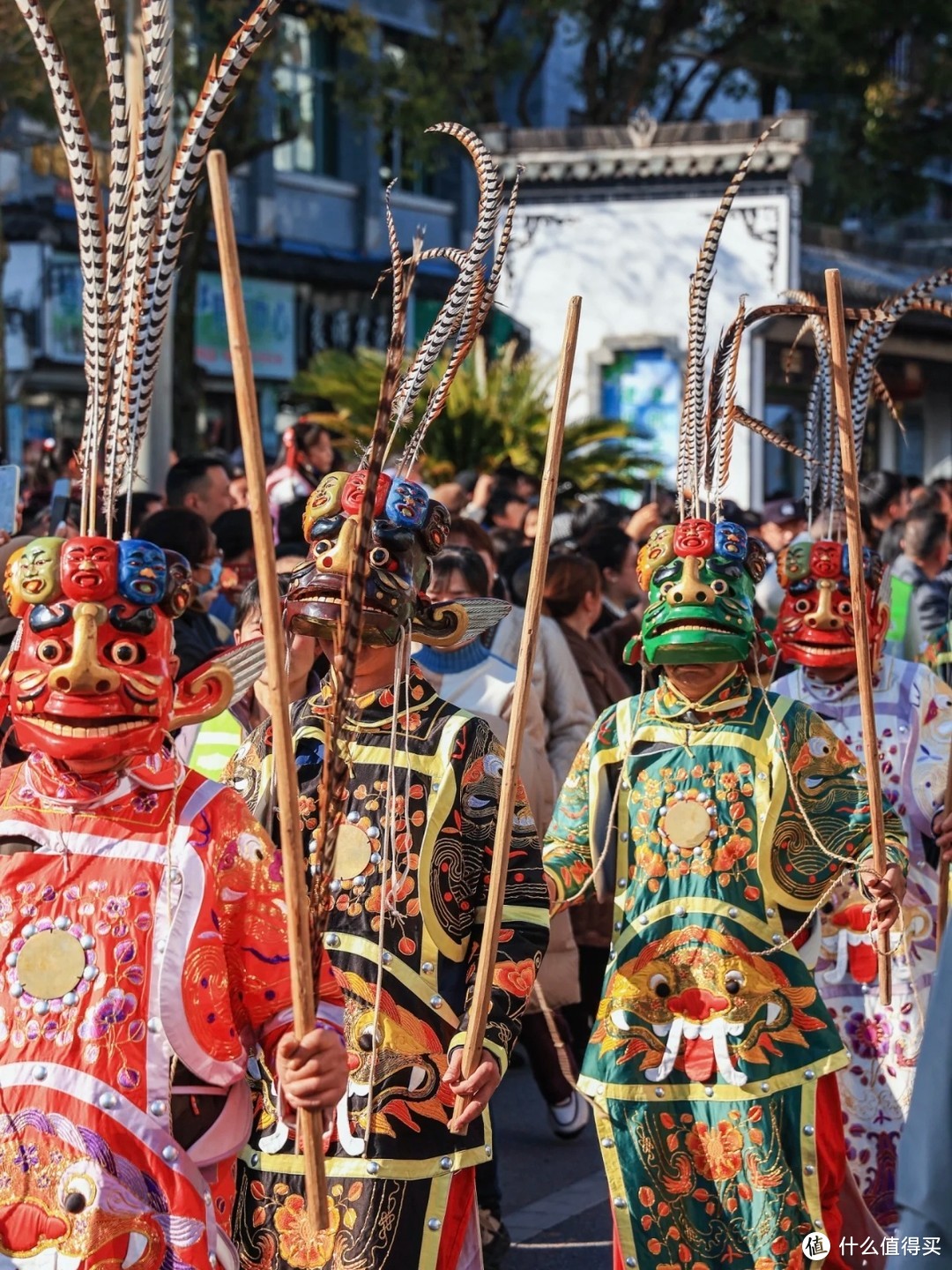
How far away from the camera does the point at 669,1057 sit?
15.1ft

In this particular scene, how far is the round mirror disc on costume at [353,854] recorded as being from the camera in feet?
12.6

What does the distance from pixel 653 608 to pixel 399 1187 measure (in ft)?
5.18

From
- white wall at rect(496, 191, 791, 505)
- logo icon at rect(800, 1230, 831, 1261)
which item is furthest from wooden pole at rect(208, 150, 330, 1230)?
Answer: white wall at rect(496, 191, 791, 505)

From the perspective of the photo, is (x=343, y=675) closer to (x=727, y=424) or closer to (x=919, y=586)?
(x=727, y=424)

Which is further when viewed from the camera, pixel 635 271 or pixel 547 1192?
pixel 635 271

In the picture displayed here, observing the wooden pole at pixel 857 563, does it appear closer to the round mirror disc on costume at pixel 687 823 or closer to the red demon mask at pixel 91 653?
the round mirror disc on costume at pixel 687 823

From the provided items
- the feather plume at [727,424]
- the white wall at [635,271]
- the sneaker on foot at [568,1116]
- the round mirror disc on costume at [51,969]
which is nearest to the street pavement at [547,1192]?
the sneaker on foot at [568,1116]

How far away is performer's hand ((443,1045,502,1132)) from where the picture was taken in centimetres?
360

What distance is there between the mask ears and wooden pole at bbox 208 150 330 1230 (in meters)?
0.59

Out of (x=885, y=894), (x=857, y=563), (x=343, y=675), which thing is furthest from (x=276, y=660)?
(x=885, y=894)

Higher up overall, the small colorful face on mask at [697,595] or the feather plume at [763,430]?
the feather plume at [763,430]

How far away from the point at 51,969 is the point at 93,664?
460mm

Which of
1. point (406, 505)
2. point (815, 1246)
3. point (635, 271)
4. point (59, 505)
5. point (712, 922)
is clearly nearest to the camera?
point (406, 505)

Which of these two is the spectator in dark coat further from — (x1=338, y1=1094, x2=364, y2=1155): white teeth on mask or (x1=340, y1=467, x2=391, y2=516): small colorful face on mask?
(x1=338, y1=1094, x2=364, y2=1155): white teeth on mask
